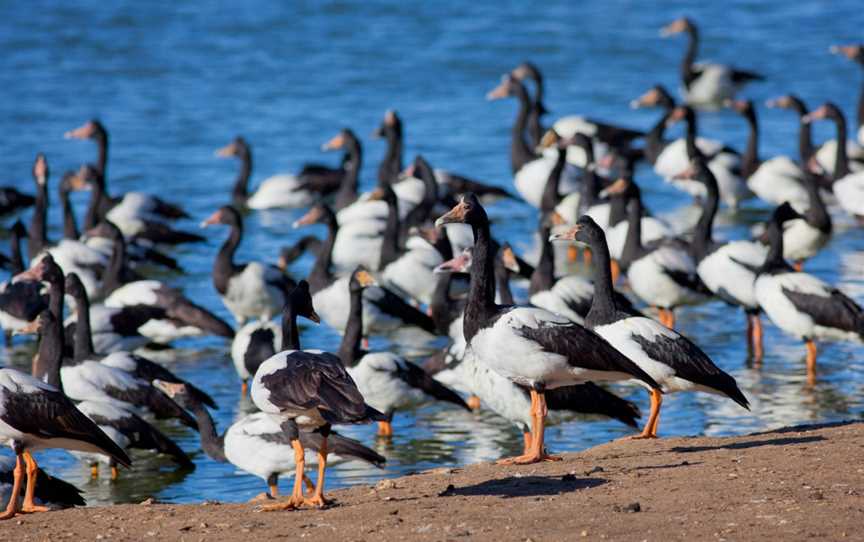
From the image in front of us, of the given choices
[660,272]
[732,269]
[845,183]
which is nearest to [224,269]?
[660,272]

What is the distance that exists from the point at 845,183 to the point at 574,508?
12450mm

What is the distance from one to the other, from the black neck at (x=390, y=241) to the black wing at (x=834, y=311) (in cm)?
485

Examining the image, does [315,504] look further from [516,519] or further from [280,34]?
[280,34]

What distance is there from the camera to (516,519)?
7.30m

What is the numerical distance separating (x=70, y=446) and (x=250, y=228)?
1228 cm

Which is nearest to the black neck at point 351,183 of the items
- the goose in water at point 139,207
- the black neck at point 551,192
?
the goose in water at point 139,207

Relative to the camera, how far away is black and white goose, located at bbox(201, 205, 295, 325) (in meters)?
15.9

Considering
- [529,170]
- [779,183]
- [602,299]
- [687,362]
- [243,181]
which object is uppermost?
[602,299]

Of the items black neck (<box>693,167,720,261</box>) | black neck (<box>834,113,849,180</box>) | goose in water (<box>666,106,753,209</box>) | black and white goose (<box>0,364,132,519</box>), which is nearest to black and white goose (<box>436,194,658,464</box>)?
black and white goose (<box>0,364,132,519</box>)

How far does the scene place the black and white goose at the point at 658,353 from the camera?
968 cm

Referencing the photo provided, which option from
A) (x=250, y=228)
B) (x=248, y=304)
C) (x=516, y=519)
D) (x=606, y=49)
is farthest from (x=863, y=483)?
(x=606, y=49)

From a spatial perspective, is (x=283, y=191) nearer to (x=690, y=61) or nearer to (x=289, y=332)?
(x=690, y=61)

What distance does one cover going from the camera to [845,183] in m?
19.0

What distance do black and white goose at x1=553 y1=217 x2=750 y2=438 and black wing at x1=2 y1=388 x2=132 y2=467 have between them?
9.95 ft
